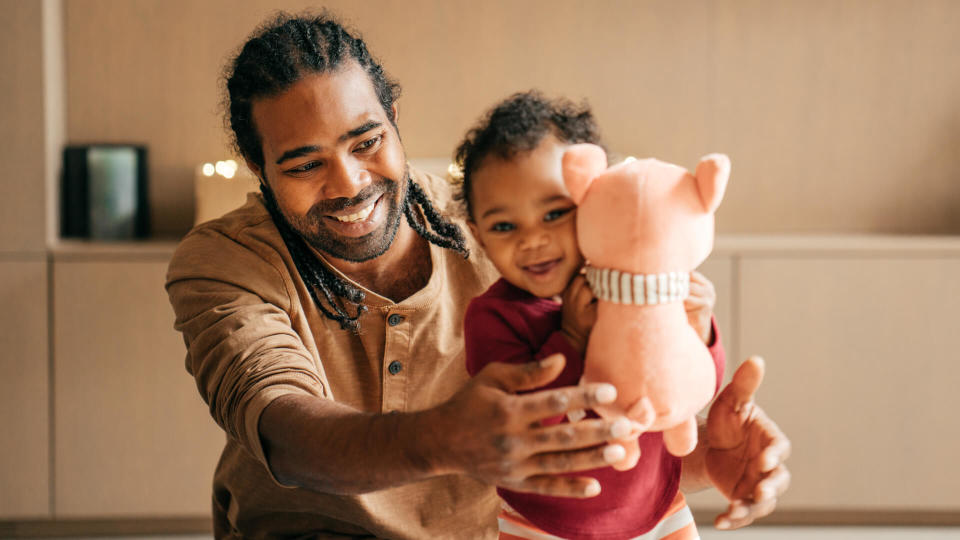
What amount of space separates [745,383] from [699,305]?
5.6 inches

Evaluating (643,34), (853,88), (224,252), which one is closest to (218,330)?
(224,252)

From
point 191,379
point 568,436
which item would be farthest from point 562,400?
point 191,379

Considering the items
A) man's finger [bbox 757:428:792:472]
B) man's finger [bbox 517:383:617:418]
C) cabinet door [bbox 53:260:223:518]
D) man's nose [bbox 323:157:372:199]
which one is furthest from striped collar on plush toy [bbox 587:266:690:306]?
cabinet door [bbox 53:260:223:518]

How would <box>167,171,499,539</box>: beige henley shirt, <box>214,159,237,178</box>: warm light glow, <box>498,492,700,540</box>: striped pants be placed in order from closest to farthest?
<box>498,492,700,540</box>: striped pants < <box>167,171,499,539</box>: beige henley shirt < <box>214,159,237,178</box>: warm light glow

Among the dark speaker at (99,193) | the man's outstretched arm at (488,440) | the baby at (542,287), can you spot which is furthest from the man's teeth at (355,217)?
the dark speaker at (99,193)

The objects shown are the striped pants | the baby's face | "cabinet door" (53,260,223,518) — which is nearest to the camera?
the baby's face

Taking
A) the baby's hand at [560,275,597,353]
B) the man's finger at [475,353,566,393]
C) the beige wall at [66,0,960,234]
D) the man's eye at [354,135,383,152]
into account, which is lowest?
the man's finger at [475,353,566,393]

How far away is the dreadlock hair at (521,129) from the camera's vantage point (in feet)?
3.27

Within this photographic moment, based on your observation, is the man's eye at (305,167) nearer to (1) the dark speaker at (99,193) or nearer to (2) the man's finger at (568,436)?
(2) the man's finger at (568,436)

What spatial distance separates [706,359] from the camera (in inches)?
38.8

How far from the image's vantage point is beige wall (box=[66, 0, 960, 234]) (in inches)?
115

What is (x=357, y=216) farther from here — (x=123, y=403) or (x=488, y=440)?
(x=123, y=403)

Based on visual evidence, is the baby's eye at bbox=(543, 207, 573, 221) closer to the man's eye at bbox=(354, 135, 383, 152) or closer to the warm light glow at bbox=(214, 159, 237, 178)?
the man's eye at bbox=(354, 135, 383, 152)

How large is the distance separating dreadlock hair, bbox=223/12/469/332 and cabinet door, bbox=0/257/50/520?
4.57 ft
